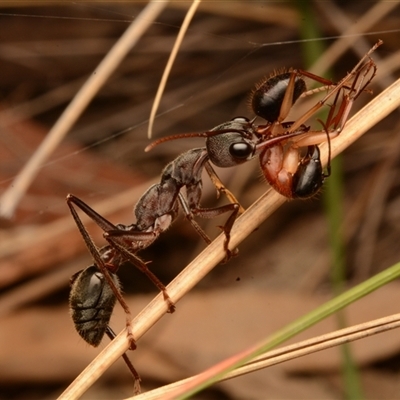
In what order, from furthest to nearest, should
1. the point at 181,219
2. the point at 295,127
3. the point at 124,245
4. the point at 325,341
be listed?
the point at 181,219 < the point at 124,245 < the point at 295,127 < the point at 325,341

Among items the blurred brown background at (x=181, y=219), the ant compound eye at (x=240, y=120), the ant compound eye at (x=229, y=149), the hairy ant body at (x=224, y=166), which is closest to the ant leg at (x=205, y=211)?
the hairy ant body at (x=224, y=166)

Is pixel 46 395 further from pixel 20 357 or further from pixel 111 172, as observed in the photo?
pixel 111 172

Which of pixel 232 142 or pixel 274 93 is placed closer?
pixel 274 93

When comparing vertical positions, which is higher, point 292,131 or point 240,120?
point 240,120

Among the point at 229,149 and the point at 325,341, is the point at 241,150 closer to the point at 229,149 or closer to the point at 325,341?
the point at 229,149

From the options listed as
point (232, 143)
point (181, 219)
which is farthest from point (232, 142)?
point (181, 219)

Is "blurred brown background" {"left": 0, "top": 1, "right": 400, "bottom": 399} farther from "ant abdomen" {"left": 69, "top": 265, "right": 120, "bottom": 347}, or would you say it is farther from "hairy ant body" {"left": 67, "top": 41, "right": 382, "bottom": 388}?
"ant abdomen" {"left": 69, "top": 265, "right": 120, "bottom": 347}

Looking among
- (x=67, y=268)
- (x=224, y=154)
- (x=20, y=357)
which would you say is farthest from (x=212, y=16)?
(x=20, y=357)
